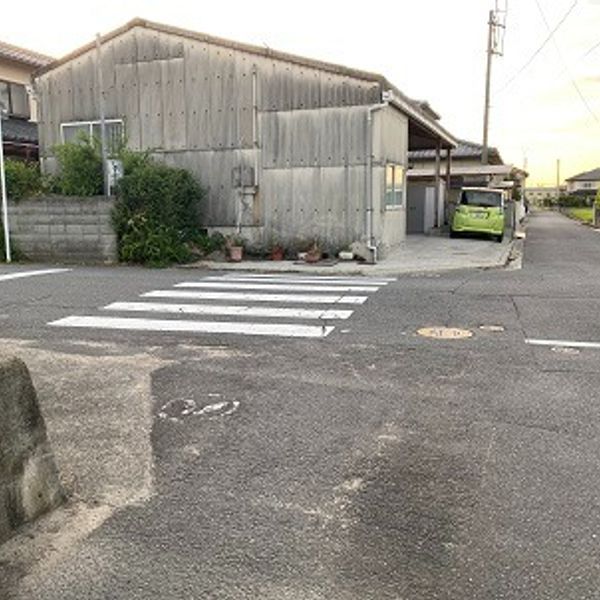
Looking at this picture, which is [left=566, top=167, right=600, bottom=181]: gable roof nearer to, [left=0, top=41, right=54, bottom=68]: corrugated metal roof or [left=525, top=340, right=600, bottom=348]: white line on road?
[left=0, top=41, right=54, bottom=68]: corrugated metal roof

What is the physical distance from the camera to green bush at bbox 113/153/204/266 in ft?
49.8

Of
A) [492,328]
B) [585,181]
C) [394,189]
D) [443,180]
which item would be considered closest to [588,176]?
[585,181]

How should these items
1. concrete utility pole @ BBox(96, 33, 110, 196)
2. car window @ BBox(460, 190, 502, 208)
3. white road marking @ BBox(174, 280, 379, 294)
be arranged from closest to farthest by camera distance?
1. white road marking @ BBox(174, 280, 379, 294)
2. concrete utility pole @ BBox(96, 33, 110, 196)
3. car window @ BBox(460, 190, 502, 208)

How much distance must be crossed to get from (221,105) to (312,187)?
3.44 m

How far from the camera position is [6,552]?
10.1ft

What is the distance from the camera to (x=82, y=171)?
16.3 meters

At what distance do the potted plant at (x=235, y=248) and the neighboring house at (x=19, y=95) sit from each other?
10.7m

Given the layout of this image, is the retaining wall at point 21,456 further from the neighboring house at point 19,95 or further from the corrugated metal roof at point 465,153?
the corrugated metal roof at point 465,153

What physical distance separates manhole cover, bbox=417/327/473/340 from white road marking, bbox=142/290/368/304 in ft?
6.98

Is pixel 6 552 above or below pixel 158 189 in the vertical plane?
below

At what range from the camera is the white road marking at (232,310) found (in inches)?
353

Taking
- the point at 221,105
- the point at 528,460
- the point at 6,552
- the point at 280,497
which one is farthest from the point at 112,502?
the point at 221,105

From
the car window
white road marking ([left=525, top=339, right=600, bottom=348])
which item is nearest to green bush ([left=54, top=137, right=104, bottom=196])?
white road marking ([left=525, top=339, right=600, bottom=348])

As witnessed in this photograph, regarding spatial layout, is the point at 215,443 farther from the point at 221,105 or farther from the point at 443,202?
the point at 443,202
